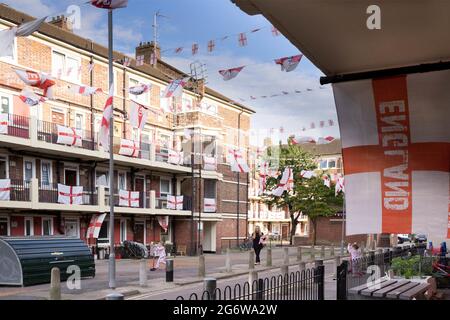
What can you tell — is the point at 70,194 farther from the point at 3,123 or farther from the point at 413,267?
the point at 413,267

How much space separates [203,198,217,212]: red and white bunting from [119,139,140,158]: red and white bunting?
8047 millimetres

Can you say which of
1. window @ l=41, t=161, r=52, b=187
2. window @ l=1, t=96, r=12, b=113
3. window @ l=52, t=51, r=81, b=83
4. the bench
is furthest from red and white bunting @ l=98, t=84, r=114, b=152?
window @ l=41, t=161, r=52, b=187

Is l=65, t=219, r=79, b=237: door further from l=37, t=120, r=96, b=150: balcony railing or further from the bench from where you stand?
the bench

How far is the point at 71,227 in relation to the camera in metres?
27.9

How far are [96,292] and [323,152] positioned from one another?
53551 mm

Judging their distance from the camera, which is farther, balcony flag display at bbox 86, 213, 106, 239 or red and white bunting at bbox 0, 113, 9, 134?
balcony flag display at bbox 86, 213, 106, 239

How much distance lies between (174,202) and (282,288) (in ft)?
93.6

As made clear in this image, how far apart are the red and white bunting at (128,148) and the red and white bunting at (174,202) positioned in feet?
15.4

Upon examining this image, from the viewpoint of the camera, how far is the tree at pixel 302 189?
157ft

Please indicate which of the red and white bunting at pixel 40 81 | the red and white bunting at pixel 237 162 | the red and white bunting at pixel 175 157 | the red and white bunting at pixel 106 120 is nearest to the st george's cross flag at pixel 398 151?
the red and white bunting at pixel 106 120

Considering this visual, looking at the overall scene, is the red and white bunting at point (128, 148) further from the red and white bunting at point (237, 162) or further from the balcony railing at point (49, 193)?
the red and white bunting at point (237, 162)

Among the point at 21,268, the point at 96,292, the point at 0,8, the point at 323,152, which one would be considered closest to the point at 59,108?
the point at 0,8

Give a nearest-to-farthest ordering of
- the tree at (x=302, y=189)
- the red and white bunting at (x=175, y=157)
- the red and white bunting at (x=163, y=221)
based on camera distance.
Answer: the red and white bunting at (x=175, y=157) < the red and white bunting at (x=163, y=221) < the tree at (x=302, y=189)

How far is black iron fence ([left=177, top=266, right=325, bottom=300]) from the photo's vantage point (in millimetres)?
4801
